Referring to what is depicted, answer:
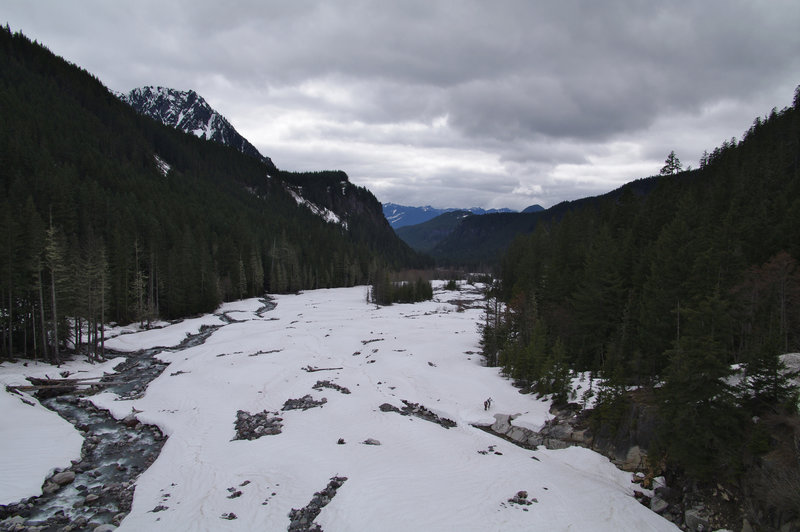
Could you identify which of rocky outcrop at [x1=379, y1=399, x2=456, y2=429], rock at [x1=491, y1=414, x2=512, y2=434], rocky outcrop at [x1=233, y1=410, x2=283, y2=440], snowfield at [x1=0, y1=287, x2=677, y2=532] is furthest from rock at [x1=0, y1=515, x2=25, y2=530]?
rock at [x1=491, y1=414, x2=512, y2=434]

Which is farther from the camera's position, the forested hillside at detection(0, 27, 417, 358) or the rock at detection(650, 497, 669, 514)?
the forested hillside at detection(0, 27, 417, 358)

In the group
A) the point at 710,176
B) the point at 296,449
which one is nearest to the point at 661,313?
the point at 296,449

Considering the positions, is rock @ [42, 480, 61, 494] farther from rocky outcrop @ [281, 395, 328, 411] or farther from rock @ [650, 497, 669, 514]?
rock @ [650, 497, 669, 514]

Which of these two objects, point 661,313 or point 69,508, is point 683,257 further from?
point 69,508

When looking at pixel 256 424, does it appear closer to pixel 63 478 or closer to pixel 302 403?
pixel 302 403

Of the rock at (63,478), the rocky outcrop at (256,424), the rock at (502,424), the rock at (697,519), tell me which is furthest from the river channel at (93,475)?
the rock at (697,519)

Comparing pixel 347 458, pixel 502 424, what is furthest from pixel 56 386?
pixel 502 424
